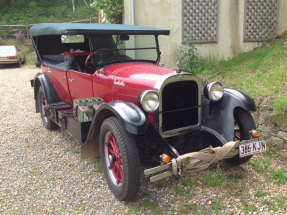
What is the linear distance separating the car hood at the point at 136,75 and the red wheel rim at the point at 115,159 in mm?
667

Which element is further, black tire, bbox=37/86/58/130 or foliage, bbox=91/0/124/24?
foliage, bbox=91/0/124/24

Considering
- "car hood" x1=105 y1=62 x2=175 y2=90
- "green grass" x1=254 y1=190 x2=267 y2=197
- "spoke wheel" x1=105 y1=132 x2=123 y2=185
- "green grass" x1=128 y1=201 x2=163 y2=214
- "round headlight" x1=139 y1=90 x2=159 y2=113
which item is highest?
"car hood" x1=105 y1=62 x2=175 y2=90

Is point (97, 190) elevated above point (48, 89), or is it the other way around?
point (48, 89)

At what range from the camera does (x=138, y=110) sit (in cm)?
283

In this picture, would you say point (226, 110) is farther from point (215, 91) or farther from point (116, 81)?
point (116, 81)

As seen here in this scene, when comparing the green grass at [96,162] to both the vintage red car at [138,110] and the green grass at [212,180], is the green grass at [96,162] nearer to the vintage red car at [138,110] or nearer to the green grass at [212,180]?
the vintage red car at [138,110]

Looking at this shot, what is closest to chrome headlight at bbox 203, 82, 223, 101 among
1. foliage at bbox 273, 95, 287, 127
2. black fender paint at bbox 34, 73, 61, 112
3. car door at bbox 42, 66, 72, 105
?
foliage at bbox 273, 95, 287, 127

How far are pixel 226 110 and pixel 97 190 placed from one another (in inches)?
71.7

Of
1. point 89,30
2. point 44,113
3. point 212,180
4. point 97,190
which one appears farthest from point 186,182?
point 44,113

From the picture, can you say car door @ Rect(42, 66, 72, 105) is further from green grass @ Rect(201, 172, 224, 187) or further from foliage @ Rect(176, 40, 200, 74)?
foliage @ Rect(176, 40, 200, 74)

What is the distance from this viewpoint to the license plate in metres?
2.92

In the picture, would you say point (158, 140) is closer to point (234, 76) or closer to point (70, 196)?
point (70, 196)

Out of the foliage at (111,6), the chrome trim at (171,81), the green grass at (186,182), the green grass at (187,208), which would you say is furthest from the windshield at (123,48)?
the foliage at (111,6)

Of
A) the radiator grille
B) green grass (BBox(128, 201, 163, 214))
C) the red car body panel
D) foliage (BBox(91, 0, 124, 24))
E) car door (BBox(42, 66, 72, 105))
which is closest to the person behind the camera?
green grass (BBox(128, 201, 163, 214))
